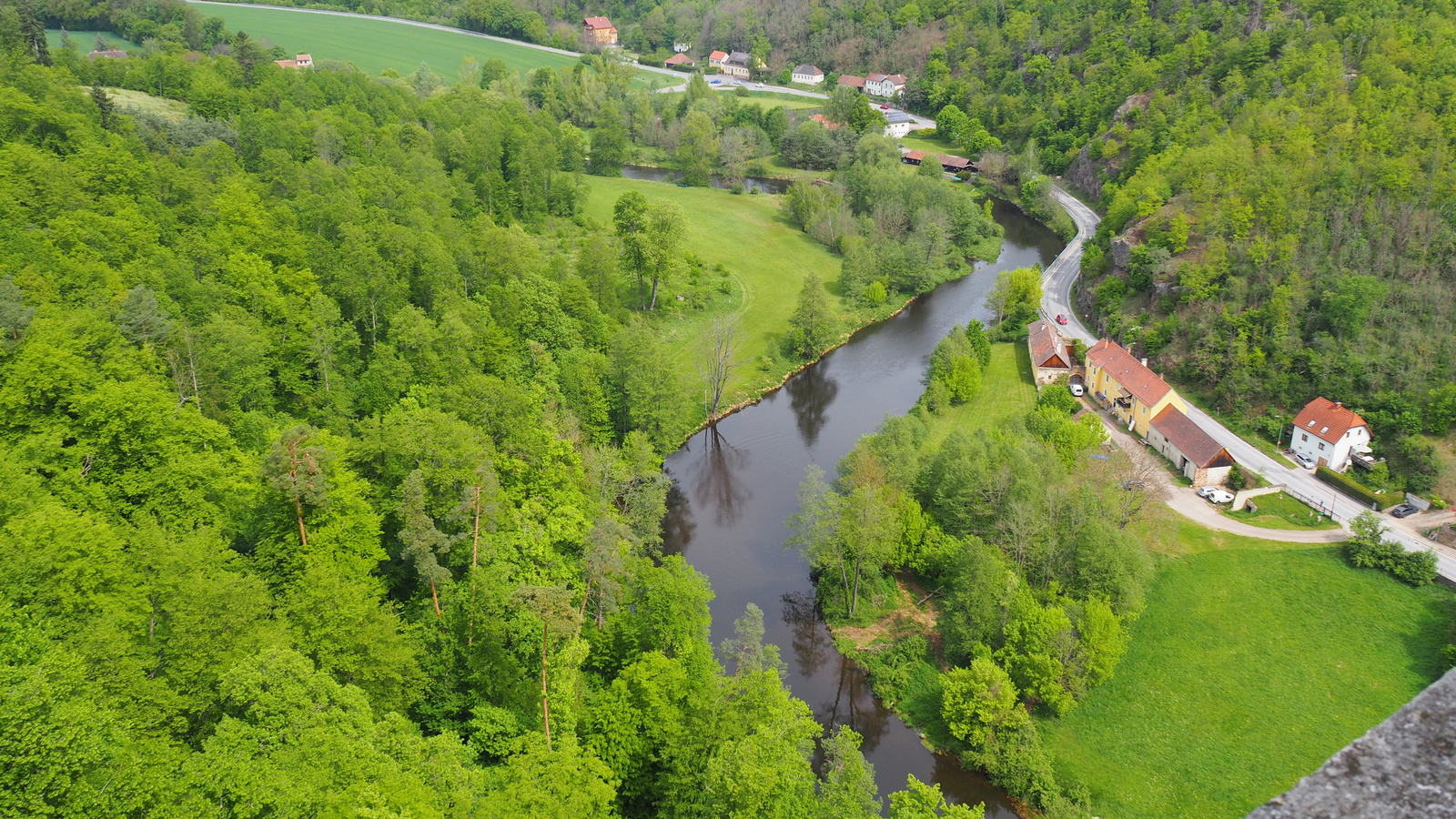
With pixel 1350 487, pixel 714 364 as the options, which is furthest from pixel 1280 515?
pixel 714 364

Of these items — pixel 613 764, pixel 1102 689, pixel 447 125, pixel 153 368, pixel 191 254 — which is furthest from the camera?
pixel 447 125

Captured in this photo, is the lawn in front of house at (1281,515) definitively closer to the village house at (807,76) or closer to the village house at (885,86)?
the village house at (885,86)

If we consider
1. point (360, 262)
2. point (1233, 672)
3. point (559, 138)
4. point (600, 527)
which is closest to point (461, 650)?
point (600, 527)

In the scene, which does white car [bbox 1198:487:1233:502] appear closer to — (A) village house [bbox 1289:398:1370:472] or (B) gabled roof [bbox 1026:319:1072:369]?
(A) village house [bbox 1289:398:1370:472]

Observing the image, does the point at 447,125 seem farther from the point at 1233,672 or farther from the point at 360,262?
the point at 1233,672

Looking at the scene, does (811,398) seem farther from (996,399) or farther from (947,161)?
(947,161)

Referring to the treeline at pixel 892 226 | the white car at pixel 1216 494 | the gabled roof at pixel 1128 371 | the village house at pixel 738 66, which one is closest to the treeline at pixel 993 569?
the white car at pixel 1216 494

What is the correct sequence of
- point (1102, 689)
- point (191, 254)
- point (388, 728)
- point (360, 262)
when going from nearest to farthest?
point (388, 728) → point (1102, 689) → point (191, 254) → point (360, 262)
